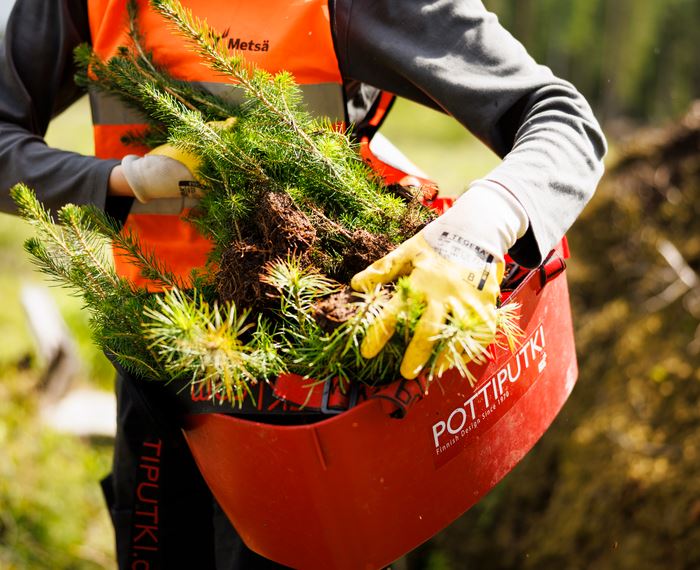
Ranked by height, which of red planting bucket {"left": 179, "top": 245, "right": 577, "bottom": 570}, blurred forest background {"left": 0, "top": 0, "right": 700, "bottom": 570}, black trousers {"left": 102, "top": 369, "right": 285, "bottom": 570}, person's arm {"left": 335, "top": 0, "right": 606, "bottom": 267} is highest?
person's arm {"left": 335, "top": 0, "right": 606, "bottom": 267}

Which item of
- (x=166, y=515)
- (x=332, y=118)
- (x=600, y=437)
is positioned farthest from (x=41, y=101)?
(x=600, y=437)

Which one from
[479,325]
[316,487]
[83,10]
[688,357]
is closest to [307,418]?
[316,487]

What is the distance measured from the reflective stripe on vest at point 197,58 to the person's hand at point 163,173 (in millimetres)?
104

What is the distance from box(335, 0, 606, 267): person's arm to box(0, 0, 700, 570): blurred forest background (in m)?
1.65

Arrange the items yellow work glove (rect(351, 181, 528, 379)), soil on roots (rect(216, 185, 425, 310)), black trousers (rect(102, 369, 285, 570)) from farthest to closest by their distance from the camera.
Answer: black trousers (rect(102, 369, 285, 570))
soil on roots (rect(216, 185, 425, 310))
yellow work glove (rect(351, 181, 528, 379))

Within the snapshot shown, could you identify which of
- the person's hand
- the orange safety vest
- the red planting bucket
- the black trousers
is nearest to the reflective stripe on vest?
the orange safety vest

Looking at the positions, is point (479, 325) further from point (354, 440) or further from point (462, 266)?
point (354, 440)

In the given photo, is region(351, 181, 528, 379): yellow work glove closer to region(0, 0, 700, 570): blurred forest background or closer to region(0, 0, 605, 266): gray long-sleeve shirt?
region(0, 0, 605, 266): gray long-sleeve shirt

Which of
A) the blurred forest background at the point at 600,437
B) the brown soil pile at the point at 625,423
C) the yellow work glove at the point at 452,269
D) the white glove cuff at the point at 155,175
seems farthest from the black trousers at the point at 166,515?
the blurred forest background at the point at 600,437

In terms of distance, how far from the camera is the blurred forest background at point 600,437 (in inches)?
112

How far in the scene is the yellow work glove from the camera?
47.2 inches

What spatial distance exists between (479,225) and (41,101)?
121 cm

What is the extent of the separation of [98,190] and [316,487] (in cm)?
82

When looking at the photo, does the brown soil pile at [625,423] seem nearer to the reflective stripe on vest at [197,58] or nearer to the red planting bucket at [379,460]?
the red planting bucket at [379,460]
